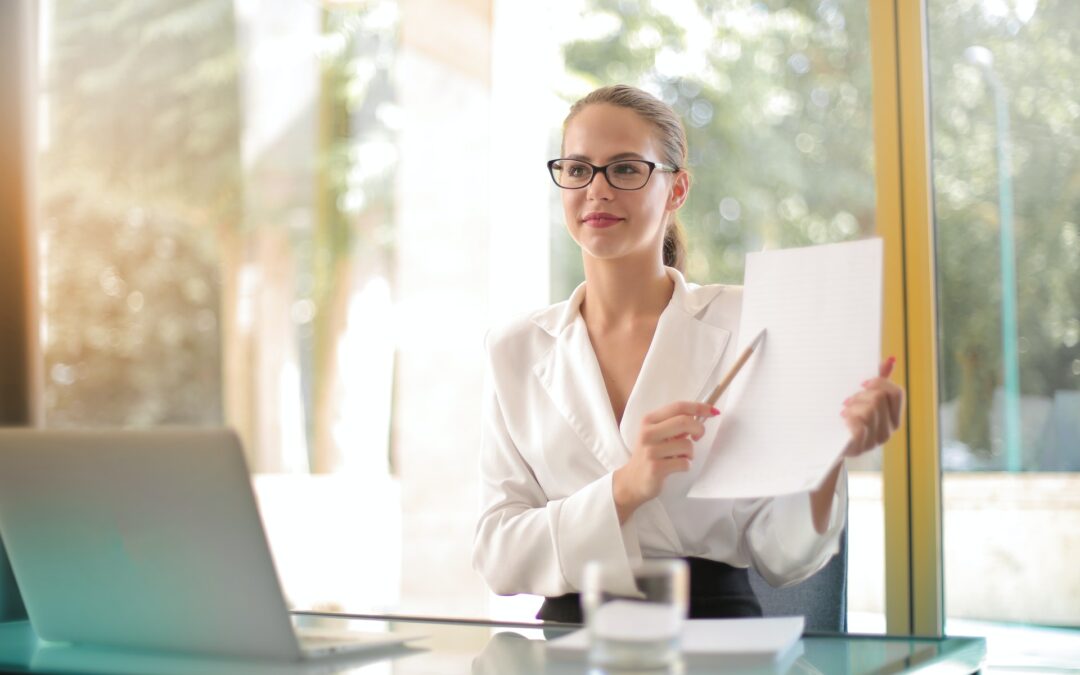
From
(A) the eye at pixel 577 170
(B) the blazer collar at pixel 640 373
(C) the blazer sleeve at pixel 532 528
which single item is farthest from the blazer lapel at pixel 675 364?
(A) the eye at pixel 577 170

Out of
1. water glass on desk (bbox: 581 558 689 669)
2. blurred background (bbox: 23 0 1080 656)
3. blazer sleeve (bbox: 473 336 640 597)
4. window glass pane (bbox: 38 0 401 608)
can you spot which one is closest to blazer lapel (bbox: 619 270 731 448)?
blazer sleeve (bbox: 473 336 640 597)

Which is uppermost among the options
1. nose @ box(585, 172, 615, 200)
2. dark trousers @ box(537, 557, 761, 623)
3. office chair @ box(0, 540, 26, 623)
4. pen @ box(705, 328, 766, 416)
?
nose @ box(585, 172, 615, 200)

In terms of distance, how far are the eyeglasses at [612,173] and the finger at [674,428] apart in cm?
49

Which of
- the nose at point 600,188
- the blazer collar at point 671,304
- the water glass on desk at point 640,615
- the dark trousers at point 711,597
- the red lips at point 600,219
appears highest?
the nose at point 600,188

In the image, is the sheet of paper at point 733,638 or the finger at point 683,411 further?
the finger at point 683,411

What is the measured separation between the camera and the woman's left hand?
112 cm

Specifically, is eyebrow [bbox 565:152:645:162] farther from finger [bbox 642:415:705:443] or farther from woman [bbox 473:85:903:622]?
finger [bbox 642:415:705:443]

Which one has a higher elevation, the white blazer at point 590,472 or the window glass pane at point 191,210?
the window glass pane at point 191,210

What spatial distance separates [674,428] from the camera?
1.27 m

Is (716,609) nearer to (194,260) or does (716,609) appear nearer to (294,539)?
(294,539)

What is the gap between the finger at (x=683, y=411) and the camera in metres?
1.26

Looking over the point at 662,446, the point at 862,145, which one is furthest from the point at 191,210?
the point at 662,446

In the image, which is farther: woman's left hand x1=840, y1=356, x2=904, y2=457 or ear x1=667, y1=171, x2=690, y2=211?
ear x1=667, y1=171, x2=690, y2=211

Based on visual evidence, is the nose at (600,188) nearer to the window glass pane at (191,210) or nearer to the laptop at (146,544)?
the laptop at (146,544)
